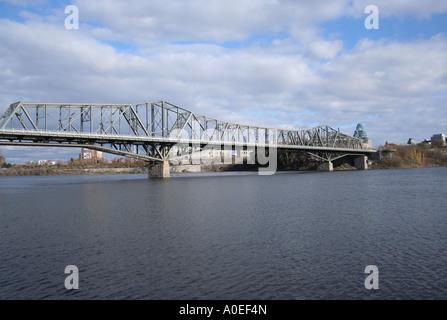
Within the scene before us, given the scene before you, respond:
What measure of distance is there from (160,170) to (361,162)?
363 ft

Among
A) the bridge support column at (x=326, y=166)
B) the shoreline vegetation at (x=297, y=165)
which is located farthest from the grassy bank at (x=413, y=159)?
the bridge support column at (x=326, y=166)

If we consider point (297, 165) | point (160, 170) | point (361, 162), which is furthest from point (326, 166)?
point (160, 170)

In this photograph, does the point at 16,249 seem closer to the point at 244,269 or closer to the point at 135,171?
the point at 244,269

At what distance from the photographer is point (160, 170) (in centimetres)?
9819

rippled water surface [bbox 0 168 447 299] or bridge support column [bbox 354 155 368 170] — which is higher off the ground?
bridge support column [bbox 354 155 368 170]

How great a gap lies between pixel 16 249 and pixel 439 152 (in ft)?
677

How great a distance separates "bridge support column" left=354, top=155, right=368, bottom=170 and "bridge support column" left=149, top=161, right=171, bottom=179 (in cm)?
10665

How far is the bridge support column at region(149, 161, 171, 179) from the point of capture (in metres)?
97.2

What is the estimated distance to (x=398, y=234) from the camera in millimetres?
19828

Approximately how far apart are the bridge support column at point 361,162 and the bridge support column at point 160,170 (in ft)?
350

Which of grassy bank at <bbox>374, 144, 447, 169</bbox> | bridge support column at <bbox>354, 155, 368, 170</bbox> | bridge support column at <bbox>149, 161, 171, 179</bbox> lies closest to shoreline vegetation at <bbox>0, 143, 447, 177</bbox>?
grassy bank at <bbox>374, 144, 447, 169</bbox>

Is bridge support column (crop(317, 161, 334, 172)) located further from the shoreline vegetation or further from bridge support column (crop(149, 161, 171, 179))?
bridge support column (crop(149, 161, 171, 179))

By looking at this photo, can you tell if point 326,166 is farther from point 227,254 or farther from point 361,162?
point 227,254

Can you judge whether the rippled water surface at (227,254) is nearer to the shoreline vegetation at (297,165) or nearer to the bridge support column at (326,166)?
the bridge support column at (326,166)
